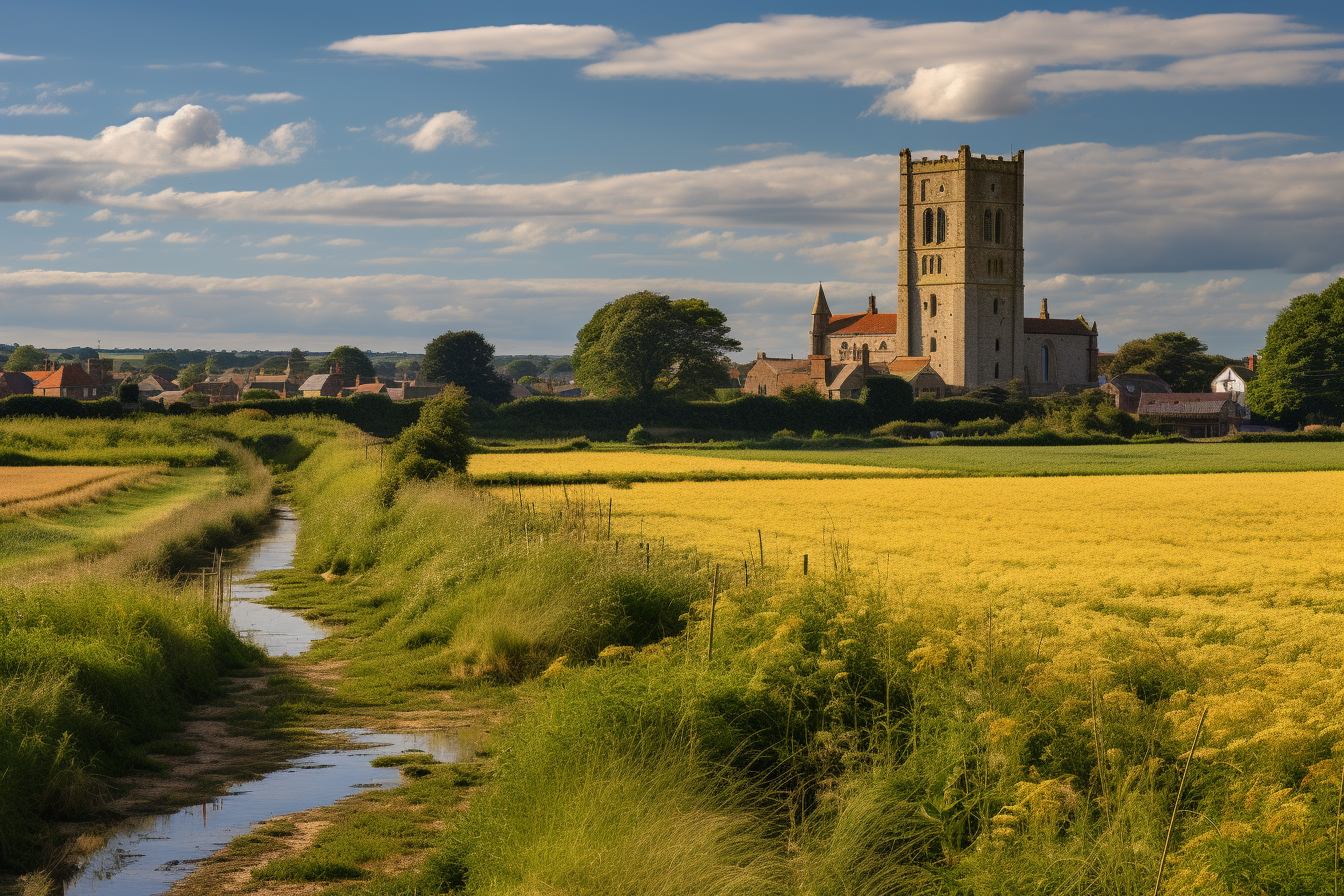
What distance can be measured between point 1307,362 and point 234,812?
346ft

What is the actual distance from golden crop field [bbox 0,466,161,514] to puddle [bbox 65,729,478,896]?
1896cm

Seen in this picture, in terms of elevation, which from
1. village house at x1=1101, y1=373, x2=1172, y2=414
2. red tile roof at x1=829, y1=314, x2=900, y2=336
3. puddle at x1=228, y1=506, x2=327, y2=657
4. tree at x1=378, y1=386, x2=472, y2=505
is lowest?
puddle at x1=228, y1=506, x2=327, y2=657

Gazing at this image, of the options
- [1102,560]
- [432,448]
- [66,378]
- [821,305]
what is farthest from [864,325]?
[1102,560]

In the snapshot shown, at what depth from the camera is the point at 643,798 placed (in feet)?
26.8

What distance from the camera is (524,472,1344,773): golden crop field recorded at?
934cm

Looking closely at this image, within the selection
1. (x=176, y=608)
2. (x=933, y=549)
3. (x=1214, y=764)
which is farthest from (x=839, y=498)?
(x=1214, y=764)

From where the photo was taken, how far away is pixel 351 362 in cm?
17138

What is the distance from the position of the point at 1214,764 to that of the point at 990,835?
145cm

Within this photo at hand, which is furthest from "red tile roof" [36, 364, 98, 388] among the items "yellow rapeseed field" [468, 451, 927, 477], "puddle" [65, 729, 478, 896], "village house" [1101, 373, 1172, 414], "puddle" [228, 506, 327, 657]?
"puddle" [65, 729, 478, 896]

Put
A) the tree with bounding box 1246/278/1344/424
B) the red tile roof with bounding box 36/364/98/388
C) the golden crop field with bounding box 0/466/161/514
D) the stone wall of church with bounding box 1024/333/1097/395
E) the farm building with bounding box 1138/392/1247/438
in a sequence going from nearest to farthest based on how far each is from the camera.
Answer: the golden crop field with bounding box 0/466/161/514 < the tree with bounding box 1246/278/1344/424 < the farm building with bounding box 1138/392/1247/438 < the red tile roof with bounding box 36/364/98/388 < the stone wall of church with bounding box 1024/333/1097/395

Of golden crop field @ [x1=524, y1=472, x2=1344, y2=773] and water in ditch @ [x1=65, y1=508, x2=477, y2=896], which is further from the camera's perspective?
golden crop field @ [x1=524, y1=472, x2=1344, y2=773]

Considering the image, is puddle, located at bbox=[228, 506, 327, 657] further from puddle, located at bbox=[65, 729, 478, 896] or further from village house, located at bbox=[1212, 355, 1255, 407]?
village house, located at bbox=[1212, 355, 1255, 407]

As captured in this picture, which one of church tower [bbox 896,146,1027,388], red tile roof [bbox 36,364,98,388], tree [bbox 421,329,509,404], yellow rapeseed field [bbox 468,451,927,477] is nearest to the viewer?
yellow rapeseed field [bbox 468,451,927,477]

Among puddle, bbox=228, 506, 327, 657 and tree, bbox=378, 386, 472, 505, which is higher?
tree, bbox=378, 386, 472, 505
